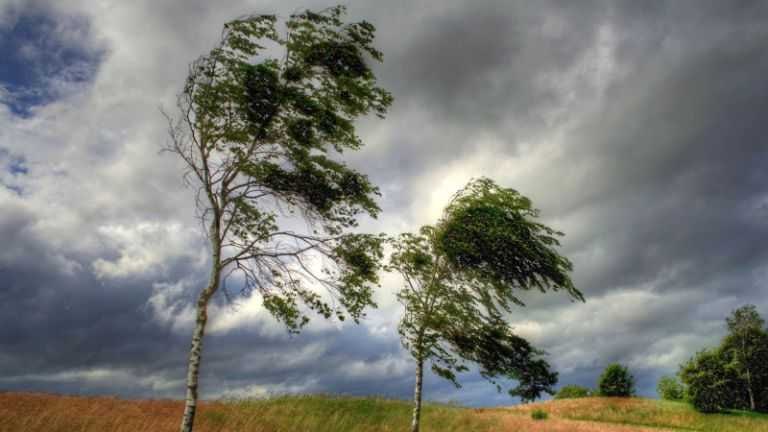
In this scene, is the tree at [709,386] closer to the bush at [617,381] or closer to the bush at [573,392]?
the bush at [617,381]

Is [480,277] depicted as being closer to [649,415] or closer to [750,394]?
[649,415]

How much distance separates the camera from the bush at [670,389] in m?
39.3

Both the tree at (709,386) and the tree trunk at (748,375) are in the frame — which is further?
the tree trunk at (748,375)

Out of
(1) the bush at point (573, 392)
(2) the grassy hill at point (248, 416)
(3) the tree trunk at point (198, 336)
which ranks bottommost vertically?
(1) the bush at point (573, 392)

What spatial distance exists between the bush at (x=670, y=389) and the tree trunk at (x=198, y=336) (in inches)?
1642

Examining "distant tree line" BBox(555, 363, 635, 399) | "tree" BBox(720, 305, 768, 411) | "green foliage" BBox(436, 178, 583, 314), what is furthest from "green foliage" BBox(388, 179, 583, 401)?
"tree" BBox(720, 305, 768, 411)

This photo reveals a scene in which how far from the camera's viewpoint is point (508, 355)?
648 inches

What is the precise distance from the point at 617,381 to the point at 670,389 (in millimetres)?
6616

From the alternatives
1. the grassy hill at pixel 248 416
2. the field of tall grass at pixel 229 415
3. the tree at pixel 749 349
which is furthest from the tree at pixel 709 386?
the field of tall grass at pixel 229 415

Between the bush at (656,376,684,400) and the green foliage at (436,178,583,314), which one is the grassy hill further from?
the bush at (656,376,684,400)

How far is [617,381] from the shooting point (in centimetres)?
3722

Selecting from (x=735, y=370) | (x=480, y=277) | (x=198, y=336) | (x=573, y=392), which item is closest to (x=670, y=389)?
(x=735, y=370)

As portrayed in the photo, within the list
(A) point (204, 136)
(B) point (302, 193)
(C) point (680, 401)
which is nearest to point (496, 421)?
(B) point (302, 193)

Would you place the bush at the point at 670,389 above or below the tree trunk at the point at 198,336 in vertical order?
below
